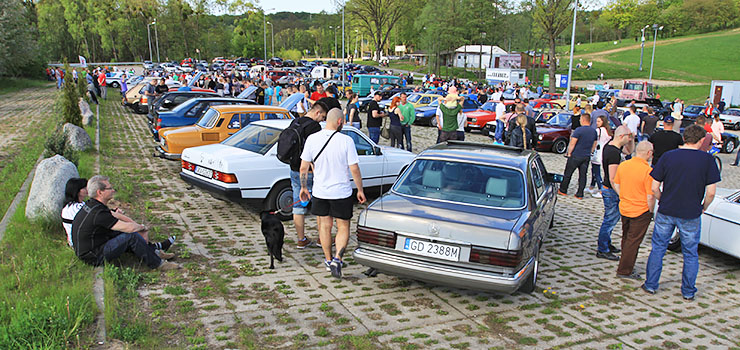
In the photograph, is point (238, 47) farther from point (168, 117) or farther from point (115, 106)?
point (168, 117)

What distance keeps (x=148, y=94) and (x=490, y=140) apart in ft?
47.0

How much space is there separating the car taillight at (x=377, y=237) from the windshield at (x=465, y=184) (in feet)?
2.27

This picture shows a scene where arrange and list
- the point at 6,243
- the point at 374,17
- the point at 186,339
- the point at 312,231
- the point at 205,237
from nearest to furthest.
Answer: the point at 186,339 < the point at 6,243 < the point at 205,237 < the point at 312,231 < the point at 374,17

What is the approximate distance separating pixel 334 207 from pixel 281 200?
249 centimetres

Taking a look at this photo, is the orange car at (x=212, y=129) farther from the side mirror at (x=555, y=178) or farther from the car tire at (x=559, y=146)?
the car tire at (x=559, y=146)

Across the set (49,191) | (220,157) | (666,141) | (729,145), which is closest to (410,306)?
(220,157)

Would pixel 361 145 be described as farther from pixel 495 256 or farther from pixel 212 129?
pixel 495 256

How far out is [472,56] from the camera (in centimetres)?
7906

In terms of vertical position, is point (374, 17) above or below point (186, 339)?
above

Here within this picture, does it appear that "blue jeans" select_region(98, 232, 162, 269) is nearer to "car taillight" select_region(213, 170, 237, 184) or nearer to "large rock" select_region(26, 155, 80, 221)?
"large rock" select_region(26, 155, 80, 221)

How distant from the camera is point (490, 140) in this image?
20.3 meters

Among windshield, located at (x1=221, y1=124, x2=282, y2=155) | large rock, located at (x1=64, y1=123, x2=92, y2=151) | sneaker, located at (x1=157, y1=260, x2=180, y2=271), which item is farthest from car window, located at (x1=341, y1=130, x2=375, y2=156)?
large rock, located at (x1=64, y1=123, x2=92, y2=151)

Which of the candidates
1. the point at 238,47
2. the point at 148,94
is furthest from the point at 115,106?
the point at 238,47

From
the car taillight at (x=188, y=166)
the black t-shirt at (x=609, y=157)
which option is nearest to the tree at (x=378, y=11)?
the car taillight at (x=188, y=166)
